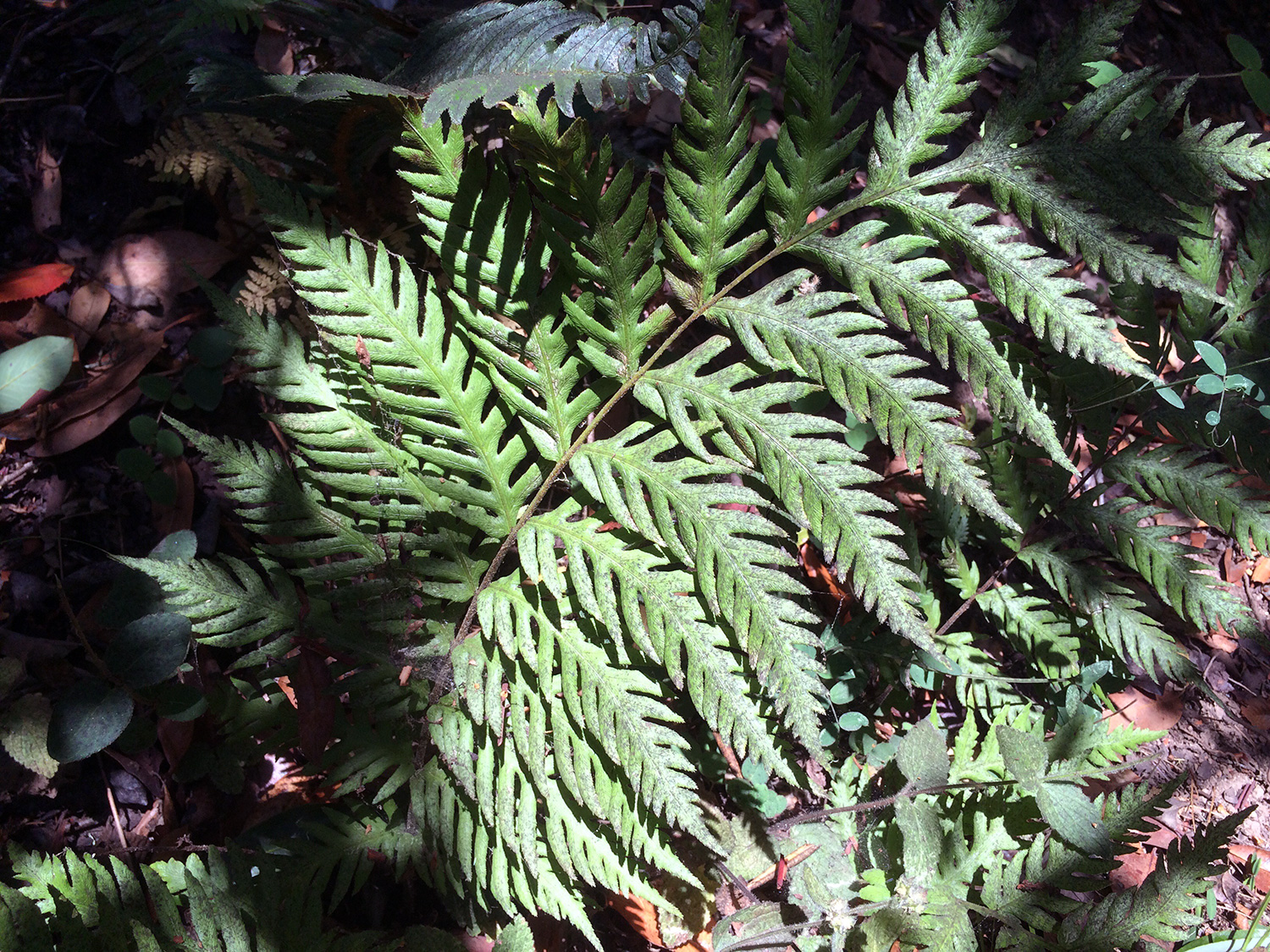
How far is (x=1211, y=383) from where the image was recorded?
6.15 ft

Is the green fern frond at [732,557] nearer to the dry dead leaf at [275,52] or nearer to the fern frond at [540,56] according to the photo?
the fern frond at [540,56]

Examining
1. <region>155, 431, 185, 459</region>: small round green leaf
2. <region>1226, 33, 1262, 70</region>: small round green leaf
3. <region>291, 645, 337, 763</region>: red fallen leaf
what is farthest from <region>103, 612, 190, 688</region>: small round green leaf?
<region>1226, 33, 1262, 70</region>: small round green leaf

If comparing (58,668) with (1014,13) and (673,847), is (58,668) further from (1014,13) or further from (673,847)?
(1014,13)

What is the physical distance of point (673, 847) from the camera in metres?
2.08

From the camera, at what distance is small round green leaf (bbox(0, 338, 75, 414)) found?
2029 mm

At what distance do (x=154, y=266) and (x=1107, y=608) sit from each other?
2.86 m

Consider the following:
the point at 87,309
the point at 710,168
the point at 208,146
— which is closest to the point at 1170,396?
the point at 710,168

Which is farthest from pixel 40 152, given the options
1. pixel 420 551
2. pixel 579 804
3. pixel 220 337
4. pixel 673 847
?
pixel 673 847

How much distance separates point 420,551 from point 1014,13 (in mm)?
3399

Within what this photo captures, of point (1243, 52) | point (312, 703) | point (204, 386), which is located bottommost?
point (312, 703)

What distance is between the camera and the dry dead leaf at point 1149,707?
105 inches

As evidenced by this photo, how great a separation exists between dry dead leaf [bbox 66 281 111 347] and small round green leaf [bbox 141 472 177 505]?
1.64 ft

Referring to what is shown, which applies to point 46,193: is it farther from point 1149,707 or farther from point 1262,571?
point 1262,571

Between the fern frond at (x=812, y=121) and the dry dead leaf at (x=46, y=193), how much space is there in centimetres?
215
